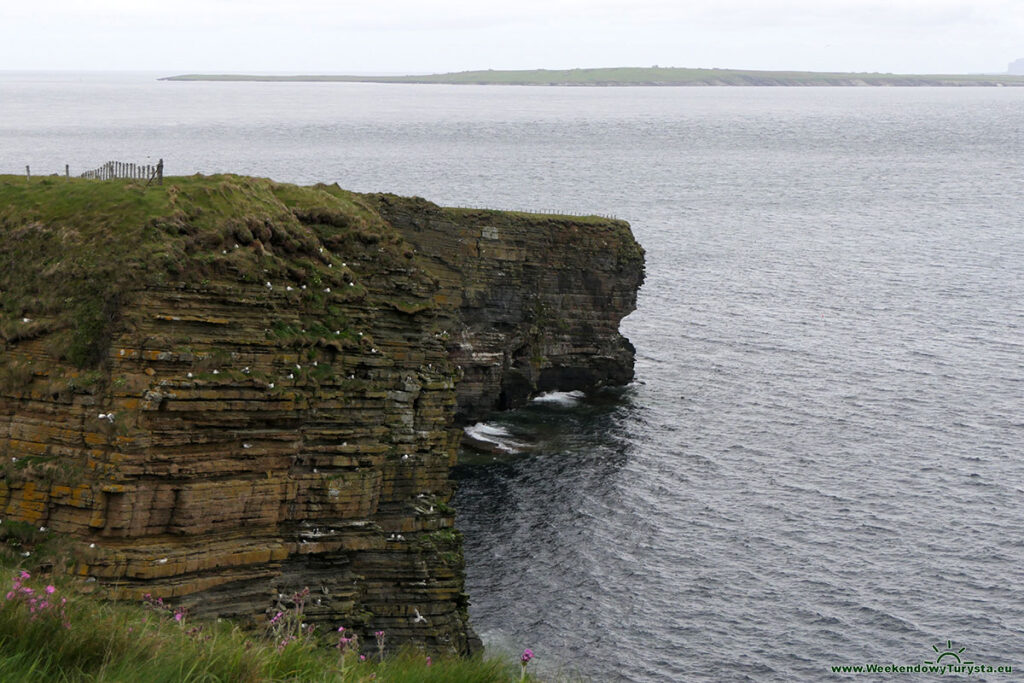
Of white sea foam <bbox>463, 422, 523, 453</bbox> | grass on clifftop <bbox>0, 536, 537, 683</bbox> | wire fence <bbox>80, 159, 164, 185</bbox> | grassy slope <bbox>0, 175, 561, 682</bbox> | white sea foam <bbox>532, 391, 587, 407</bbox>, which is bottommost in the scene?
white sea foam <bbox>463, 422, 523, 453</bbox>

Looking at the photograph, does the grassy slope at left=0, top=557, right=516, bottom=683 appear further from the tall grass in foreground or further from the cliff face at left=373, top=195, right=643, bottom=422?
the cliff face at left=373, top=195, right=643, bottom=422

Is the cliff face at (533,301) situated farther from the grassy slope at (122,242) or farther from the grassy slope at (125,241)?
the grassy slope at (122,242)

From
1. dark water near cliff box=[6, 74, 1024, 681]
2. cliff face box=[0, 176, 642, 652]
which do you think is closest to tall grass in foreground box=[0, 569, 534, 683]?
cliff face box=[0, 176, 642, 652]

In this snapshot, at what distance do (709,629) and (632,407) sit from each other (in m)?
33.2

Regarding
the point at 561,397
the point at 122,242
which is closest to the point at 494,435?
the point at 561,397

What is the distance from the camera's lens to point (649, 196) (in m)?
178

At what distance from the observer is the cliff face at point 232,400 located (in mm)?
32938

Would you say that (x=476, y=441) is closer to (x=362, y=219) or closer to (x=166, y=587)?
(x=362, y=219)

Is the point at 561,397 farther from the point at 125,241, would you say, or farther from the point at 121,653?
the point at 121,653

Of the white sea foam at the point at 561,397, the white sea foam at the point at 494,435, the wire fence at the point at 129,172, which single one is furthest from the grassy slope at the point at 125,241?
the white sea foam at the point at 561,397

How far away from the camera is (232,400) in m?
34.5

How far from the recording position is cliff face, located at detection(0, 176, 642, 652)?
32.9 meters

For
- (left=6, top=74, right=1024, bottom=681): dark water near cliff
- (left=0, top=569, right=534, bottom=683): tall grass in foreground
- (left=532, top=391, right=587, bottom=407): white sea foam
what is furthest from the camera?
(left=532, top=391, right=587, bottom=407): white sea foam

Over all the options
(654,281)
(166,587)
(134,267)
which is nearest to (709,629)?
(166,587)
